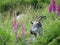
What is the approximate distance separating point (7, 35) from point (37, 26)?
658 mm

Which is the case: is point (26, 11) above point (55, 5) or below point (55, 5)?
below

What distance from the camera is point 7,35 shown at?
4773 millimetres

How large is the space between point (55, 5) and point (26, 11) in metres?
2.65

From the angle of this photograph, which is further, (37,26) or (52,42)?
(37,26)

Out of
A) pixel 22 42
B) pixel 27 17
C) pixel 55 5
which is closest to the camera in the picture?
pixel 22 42

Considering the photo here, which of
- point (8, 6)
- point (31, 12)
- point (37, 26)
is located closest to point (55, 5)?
point (37, 26)

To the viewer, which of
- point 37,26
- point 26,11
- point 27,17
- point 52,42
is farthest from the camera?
point 26,11

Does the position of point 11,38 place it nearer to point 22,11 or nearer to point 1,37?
point 1,37

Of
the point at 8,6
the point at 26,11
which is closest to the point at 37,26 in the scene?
the point at 26,11

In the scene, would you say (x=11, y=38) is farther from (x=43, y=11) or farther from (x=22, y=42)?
(x=43, y=11)

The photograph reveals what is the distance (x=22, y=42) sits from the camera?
457 cm

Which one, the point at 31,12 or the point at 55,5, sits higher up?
the point at 55,5

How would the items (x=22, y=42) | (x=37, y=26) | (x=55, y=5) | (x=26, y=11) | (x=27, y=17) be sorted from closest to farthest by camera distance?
1. (x=22, y=42)
2. (x=37, y=26)
3. (x=55, y=5)
4. (x=27, y=17)
5. (x=26, y=11)

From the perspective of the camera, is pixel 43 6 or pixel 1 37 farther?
pixel 43 6
